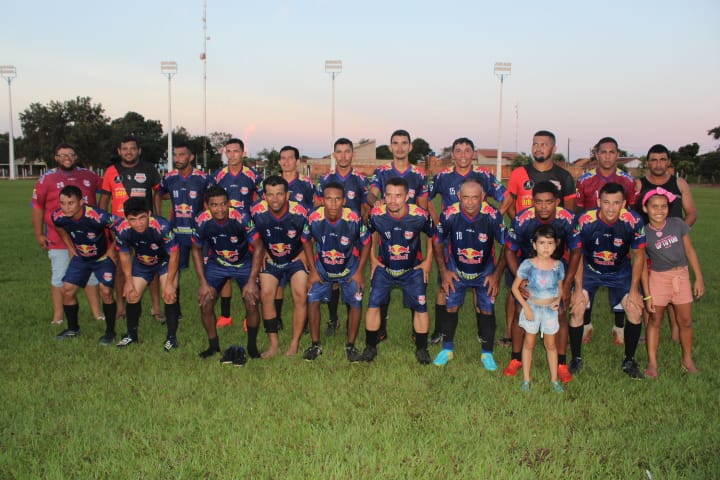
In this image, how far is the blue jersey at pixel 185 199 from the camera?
733 cm

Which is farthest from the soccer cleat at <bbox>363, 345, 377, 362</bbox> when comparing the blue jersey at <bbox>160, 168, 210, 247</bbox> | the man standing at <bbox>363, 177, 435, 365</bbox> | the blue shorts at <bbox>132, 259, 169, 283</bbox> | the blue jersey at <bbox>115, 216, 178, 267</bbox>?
the blue jersey at <bbox>160, 168, 210, 247</bbox>

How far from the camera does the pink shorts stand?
529 cm

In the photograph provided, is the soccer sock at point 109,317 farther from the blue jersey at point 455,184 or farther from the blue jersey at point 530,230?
the blue jersey at point 530,230

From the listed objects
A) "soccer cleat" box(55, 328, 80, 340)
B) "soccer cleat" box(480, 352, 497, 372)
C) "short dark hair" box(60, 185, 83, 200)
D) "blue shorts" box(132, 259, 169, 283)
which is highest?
"short dark hair" box(60, 185, 83, 200)

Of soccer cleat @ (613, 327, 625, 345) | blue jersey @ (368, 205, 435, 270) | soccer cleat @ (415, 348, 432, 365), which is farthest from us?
soccer cleat @ (613, 327, 625, 345)

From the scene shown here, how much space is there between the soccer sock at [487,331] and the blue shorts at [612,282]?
107 centimetres

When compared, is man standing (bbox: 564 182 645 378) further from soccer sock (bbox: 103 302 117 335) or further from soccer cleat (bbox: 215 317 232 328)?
soccer sock (bbox: 103 302 117 335)

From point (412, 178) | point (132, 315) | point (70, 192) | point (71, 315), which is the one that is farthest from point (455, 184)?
point (71, 315)

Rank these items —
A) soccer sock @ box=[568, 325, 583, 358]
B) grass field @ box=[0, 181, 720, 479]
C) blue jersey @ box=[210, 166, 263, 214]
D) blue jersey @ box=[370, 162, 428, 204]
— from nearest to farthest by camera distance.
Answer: grass field @ box=[0, 181, 720, 479] < soccer sock @ box=[568, 325, 583, 358] < blue jersey @ box=[370, 162, 428, 204] < blue jersey @ box=[210, 166, 263, 214]

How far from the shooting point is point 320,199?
7199 mm

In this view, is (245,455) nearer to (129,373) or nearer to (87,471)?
(87,471)

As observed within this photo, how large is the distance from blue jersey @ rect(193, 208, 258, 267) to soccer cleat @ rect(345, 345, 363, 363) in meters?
1.57

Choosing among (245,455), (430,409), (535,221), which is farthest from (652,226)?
(245,455)

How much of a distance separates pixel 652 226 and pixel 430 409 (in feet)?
9.94
